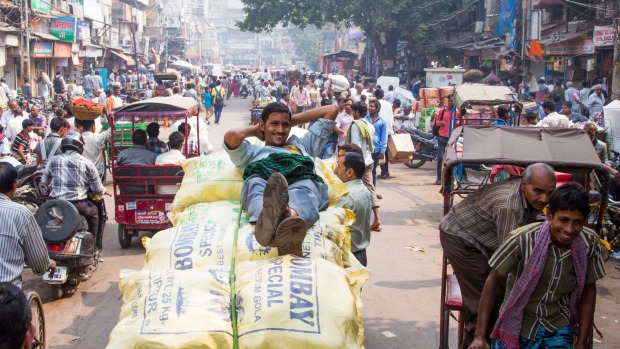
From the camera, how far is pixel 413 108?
818 inches

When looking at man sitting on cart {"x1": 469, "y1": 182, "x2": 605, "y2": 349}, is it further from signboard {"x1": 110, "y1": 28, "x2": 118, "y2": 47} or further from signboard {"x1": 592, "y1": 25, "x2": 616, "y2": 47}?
signboard {"x1": 110, "y1": 28, "x2": 118, "y2": 47}

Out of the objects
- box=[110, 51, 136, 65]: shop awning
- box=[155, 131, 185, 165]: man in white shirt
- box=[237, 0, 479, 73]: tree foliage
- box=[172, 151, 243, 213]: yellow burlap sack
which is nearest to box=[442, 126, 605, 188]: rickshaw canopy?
box=[172, 151, 243, 213]: yellow burlap sack

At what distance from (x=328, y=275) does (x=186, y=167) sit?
2728mm

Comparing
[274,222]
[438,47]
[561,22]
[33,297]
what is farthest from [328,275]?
[438,47]

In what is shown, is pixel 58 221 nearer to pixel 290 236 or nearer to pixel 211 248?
pixel 211 248

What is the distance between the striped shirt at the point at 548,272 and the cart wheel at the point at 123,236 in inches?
238

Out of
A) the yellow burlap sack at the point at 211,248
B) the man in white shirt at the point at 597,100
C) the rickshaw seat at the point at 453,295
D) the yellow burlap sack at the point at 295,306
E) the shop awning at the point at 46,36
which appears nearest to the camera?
the yellow burlap sack at the point at 295,306

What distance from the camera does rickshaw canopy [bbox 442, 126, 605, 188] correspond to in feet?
14.1

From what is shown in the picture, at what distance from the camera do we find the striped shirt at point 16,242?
4.20 metres

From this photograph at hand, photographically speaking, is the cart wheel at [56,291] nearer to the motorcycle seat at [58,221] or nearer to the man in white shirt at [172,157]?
the motorcycle seat at [58,221]

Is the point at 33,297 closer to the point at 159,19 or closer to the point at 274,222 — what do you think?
the point at 274,222

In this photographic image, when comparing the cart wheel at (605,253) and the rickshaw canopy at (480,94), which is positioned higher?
the rickshaw canopy at (480,94)

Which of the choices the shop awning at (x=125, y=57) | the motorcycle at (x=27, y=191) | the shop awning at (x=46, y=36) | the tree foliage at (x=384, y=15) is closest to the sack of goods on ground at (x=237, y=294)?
the motorcycle at (x=27, y=191)

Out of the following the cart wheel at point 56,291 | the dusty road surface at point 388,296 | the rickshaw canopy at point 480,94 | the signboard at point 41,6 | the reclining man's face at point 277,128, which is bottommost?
the dusty road surface at point 388,296
